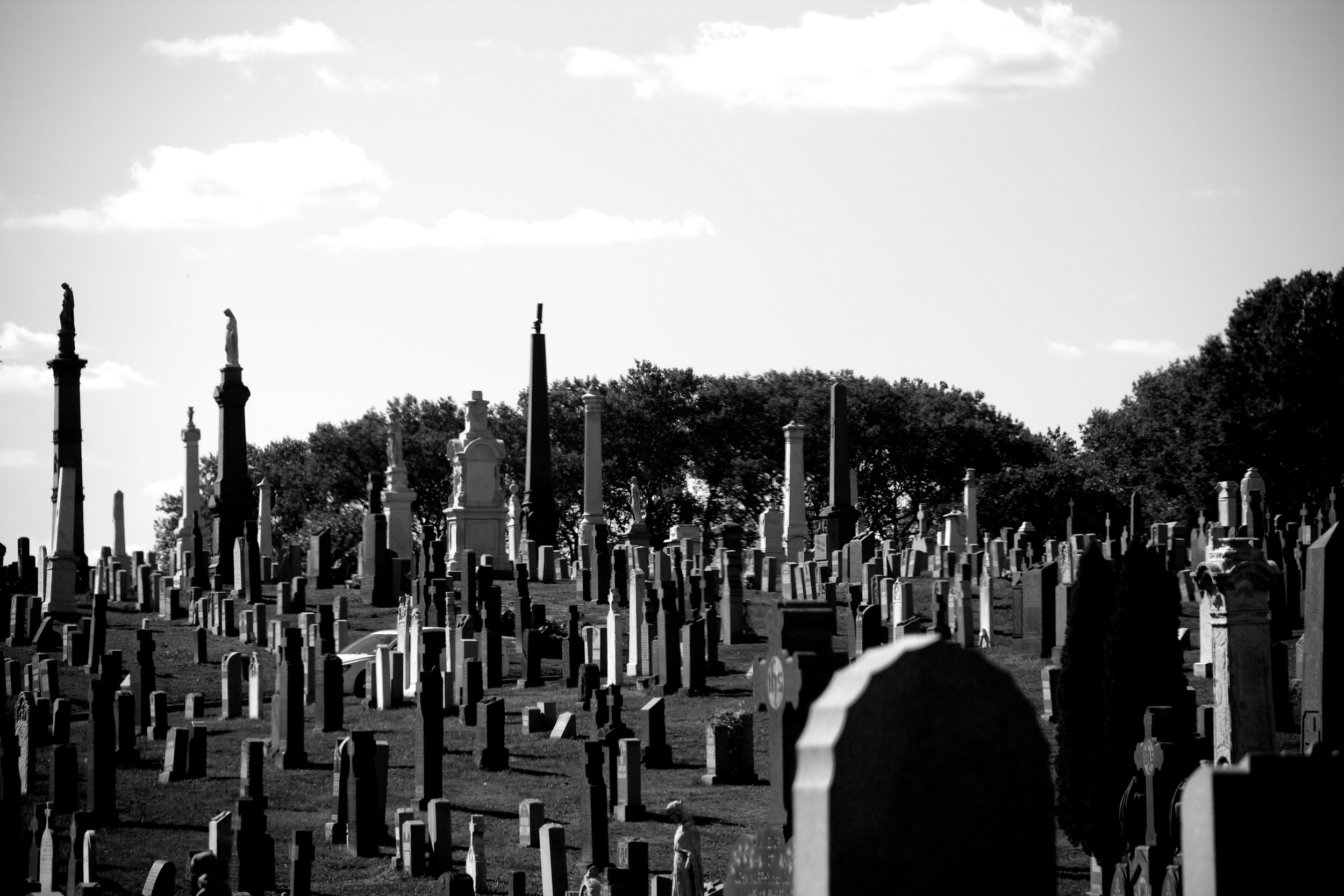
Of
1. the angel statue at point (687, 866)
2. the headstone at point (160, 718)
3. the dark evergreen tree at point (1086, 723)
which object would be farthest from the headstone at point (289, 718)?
the dark evergreen tree at point (1086, 723)

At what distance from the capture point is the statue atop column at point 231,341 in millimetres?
36531

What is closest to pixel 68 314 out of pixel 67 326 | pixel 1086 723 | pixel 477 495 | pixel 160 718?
pixel 67 326

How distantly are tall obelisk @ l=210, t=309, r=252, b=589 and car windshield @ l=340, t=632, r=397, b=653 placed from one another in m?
13.1

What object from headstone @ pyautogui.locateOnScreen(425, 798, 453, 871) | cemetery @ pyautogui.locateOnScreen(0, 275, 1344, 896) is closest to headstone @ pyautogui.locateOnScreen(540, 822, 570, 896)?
cemetery @ pyautogui.locateOnScreen(0, 275, 1344, 896)

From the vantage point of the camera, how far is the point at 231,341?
36562 millimetres

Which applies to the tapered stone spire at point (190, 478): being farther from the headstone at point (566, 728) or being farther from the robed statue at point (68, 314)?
the headstone at point (566, 728)

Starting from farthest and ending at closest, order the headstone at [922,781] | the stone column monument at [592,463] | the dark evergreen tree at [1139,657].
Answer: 1. the stone column monument at [592,463]
2. the dark evergreen tree at [1139,657]
3. the headstone at [922,781]

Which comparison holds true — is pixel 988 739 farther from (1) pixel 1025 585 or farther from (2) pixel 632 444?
(2) pixel 632 444

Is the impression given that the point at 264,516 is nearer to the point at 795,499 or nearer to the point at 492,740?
the point at 795,499

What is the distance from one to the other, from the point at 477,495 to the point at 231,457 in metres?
6.22

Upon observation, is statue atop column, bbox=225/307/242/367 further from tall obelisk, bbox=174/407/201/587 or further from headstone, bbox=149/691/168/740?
headstone, bbox=149/691/168/740

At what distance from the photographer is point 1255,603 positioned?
1235cm

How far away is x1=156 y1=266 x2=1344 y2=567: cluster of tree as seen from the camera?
159 ft

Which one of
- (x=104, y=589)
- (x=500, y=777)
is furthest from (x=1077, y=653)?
(x=104, y=589)
